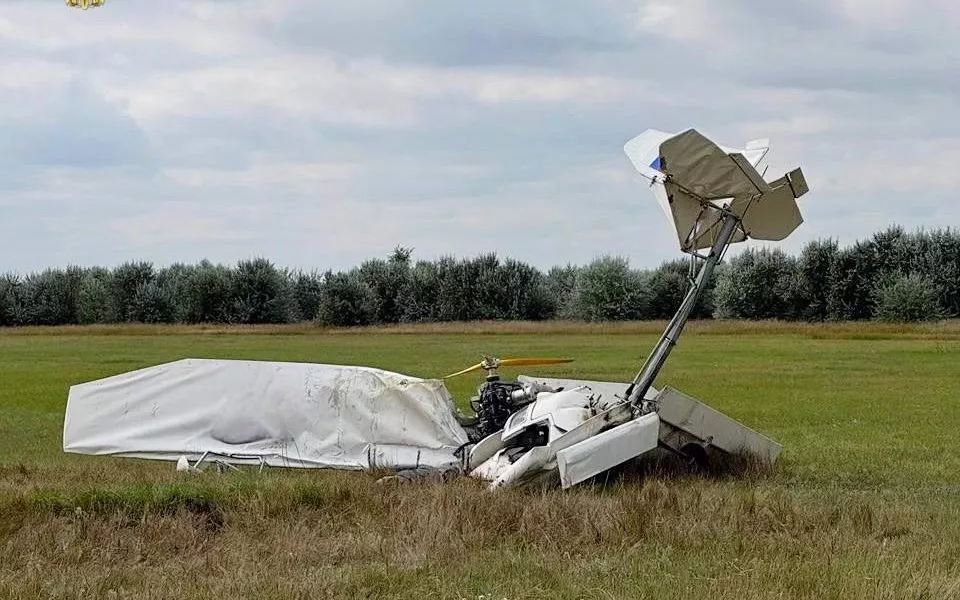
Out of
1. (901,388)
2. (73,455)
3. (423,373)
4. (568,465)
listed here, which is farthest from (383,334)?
(568,465)

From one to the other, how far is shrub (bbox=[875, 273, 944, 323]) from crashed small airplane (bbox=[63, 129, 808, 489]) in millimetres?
66872

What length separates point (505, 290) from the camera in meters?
89.9

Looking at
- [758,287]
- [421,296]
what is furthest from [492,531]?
[421,296]

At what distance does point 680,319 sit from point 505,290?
254 ft

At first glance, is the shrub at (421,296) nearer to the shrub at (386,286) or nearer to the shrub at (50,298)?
the shrub at (386,286)

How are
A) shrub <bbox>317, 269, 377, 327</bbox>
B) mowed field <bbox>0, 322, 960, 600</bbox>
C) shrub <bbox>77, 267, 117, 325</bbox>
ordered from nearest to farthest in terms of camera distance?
mowed field <bbox>0, 322, 960, 600</bbox>
shrub <bbox>317, 269, 377, 327</bbox>
shrub <bbox>77, 267, 117, 325</bbox>

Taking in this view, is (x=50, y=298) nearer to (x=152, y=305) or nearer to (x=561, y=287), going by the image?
(x=152, y=305)

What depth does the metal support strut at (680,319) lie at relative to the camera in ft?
39.8

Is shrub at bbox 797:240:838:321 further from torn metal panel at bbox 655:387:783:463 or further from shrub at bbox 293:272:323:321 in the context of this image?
torn metal panel at bbox 655:387:783:463

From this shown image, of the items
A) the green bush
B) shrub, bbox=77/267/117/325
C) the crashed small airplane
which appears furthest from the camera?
shrub, bbox=77/267/117/325

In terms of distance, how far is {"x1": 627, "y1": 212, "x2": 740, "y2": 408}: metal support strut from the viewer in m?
12.1

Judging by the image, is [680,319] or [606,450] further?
[680,319]

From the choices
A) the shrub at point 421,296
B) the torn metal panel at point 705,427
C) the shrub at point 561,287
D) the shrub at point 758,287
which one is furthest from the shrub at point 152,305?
the torn metal panel at point 705,427

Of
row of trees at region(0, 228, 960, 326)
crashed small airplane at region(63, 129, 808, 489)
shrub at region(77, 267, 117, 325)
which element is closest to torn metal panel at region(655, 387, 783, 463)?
crashed small airplane at region(63, 129, 808, 489)
